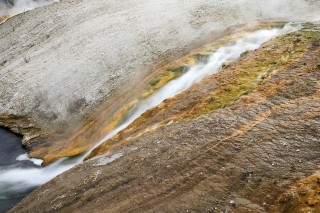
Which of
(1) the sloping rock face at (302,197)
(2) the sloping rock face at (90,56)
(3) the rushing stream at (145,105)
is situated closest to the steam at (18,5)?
(2) the sloping rock face at (90,56)

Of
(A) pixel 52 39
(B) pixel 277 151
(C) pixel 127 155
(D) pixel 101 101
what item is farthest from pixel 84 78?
(B) pixel 277 151

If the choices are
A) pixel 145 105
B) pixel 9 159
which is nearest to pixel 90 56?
pixel 145 105

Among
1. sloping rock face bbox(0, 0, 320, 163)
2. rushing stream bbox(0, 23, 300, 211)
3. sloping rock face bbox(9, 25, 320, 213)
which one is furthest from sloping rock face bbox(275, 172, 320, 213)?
sloping rock face bbox(0, 0, 320, 163)

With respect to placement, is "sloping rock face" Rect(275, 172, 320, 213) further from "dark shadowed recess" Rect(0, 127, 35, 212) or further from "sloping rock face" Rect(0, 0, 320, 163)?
"dark shadowed recess" Rect(0, 127, 35, 212)

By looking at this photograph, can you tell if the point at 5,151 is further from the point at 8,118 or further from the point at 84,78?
the point at 84,78

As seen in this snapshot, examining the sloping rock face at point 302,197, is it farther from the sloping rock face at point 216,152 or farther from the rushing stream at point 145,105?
the rushing stream at point 145,105

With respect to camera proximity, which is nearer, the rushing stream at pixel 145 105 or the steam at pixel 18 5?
the rushing stream at pixel 145 105
